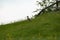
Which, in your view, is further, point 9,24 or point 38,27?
point 9,24

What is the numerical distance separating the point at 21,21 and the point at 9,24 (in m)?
1.46

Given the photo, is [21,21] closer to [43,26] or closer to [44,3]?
[43,26]

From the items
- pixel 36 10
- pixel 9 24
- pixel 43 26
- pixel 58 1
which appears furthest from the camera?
pixel 36 10

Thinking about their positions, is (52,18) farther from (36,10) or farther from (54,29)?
(36,10)

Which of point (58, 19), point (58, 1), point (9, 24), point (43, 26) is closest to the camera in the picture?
point (43, 26)

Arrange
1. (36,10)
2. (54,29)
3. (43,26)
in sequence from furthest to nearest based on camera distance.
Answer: (36,10), (43,26), (54,29)

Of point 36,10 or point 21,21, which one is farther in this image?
point 36,10

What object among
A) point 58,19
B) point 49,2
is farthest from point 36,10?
point 58,19

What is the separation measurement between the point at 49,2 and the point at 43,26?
1551 centimetres

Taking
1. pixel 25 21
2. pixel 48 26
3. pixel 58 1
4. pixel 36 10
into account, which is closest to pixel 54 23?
pixel 48 26

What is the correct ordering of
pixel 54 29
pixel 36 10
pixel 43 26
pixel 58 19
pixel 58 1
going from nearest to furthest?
pixel 54 29
pixel 43 26
pixel 58 19
pixel 58 1
pixel 36 10

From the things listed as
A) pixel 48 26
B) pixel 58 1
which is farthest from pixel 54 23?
pixel 58 1

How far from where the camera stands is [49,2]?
37250mm

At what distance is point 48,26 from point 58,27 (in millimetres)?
989
